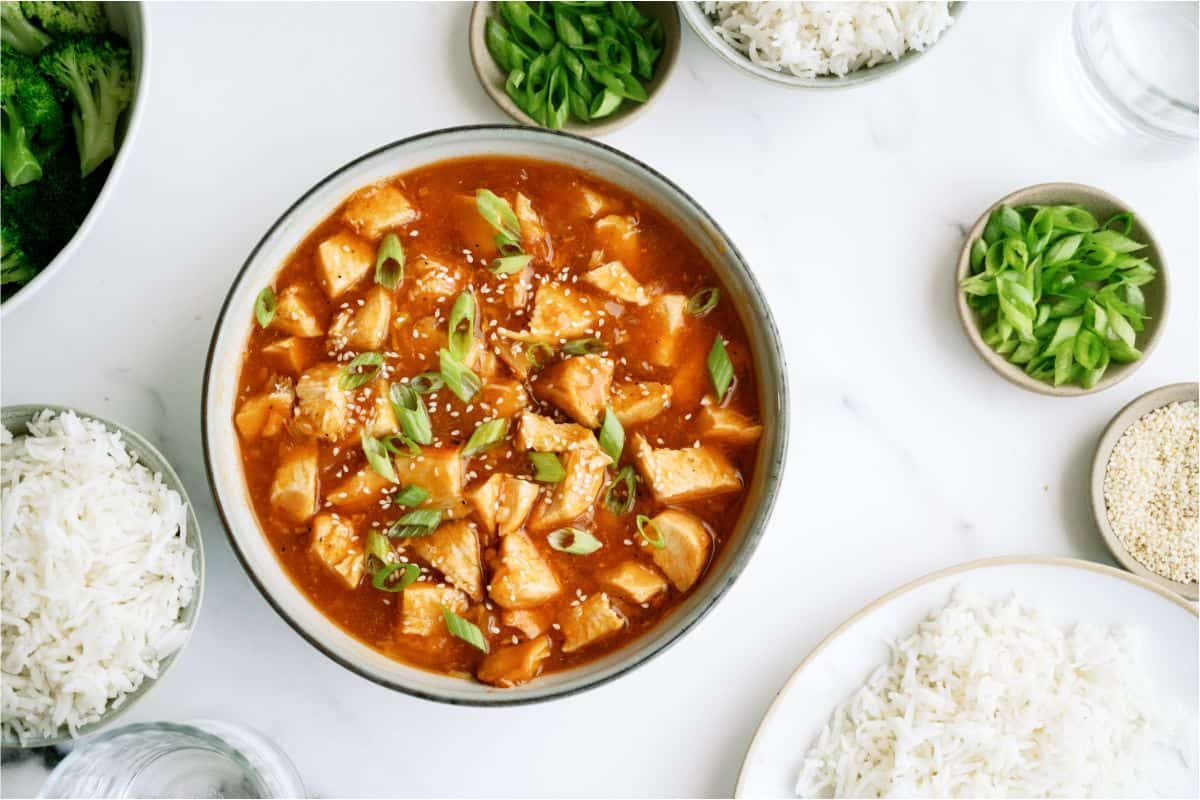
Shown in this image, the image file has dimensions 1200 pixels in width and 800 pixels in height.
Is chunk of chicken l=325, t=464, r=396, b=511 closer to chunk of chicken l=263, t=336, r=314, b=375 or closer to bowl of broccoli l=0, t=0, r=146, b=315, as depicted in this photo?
chunk of chicken l=263, t=336, r=314, b=375

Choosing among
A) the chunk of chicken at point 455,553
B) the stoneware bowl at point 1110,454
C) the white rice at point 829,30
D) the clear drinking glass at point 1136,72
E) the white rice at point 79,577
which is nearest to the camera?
the white rice at point 79,577

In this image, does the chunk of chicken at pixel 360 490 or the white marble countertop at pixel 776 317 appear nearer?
the chunk of chicken at pixel 360 490

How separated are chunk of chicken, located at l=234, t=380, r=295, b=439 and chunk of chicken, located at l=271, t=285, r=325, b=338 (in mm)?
136

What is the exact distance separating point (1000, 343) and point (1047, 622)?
75cm

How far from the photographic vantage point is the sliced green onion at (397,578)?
102 inches

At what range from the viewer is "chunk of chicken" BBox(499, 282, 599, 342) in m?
2.63

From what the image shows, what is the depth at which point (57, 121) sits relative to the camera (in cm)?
265

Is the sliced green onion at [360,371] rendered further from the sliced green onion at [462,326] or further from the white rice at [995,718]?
the white rice at [995,718]

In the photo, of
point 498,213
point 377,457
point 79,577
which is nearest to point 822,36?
point 498,213

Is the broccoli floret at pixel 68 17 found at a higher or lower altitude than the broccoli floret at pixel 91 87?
higher

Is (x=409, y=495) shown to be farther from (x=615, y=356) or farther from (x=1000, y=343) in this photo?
(x=1000, y=343)

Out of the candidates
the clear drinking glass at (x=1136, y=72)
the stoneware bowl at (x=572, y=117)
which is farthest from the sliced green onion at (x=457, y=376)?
the clear drinking glass at (x=1136, y=72)

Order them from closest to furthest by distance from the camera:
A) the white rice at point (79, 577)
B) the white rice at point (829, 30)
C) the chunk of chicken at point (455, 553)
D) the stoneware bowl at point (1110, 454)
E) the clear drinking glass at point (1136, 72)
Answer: the white rice at point (79, 577), the chunk of chicken at point (455, 553), the white rice at point (829, 30), the stoneware bowl at point (1110, 454), the clear drinking glass at point (1136, 72)

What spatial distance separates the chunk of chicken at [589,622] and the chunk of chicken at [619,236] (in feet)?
2.76
